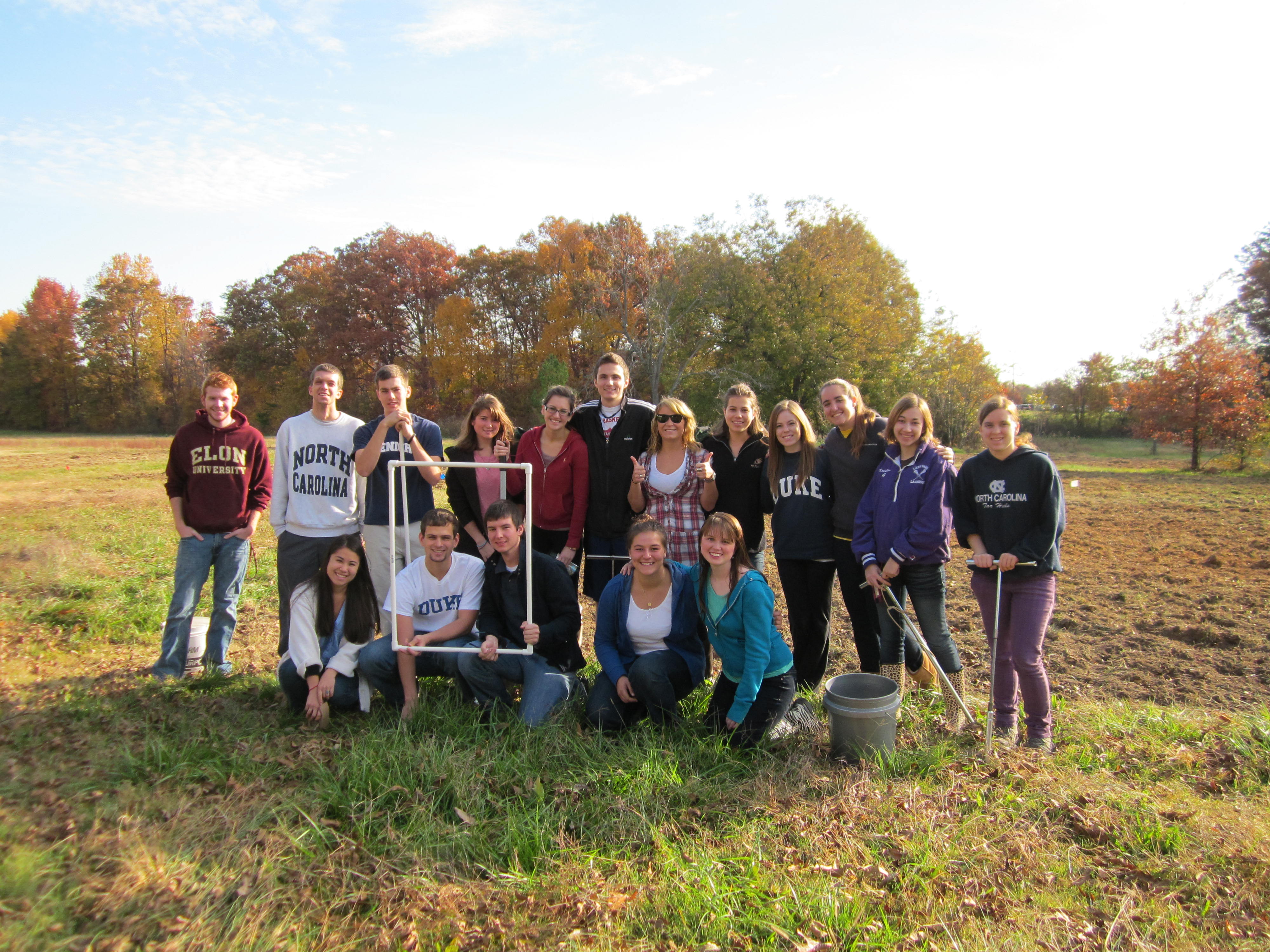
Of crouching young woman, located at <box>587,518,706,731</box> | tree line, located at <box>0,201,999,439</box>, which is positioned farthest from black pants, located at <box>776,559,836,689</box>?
tree line, located at <box>0,201,999,439</box>

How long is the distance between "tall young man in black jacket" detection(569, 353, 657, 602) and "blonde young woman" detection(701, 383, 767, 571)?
52cm

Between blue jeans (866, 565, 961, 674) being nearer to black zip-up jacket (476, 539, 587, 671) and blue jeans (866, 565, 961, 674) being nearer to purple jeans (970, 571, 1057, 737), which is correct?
purple jeans (970, 571, 1057, 737)

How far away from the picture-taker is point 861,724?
3977 mm

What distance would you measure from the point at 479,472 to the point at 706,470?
64.3 inches

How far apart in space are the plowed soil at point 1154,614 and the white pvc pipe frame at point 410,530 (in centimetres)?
276

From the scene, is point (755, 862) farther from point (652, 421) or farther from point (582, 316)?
point (582, 316)

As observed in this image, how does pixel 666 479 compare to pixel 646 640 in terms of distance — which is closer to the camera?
pixel 646 640

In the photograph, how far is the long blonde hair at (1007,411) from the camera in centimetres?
424

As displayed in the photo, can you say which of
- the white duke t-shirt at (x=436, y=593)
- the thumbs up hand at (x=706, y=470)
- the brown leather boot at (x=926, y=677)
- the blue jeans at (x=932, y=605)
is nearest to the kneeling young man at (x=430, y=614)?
the white duke t-shirt at (x=436, y=593)

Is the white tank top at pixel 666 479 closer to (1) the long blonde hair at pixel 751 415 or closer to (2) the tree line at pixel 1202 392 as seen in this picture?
(1) the long blonde hair at pixel 751 415

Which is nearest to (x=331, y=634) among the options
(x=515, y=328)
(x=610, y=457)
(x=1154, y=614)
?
(x=610, y=457)

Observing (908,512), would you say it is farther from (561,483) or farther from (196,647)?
(196,647)

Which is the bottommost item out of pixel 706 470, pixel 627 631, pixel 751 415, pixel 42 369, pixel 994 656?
pixel 994 656

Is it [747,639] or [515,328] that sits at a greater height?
[515,328]
